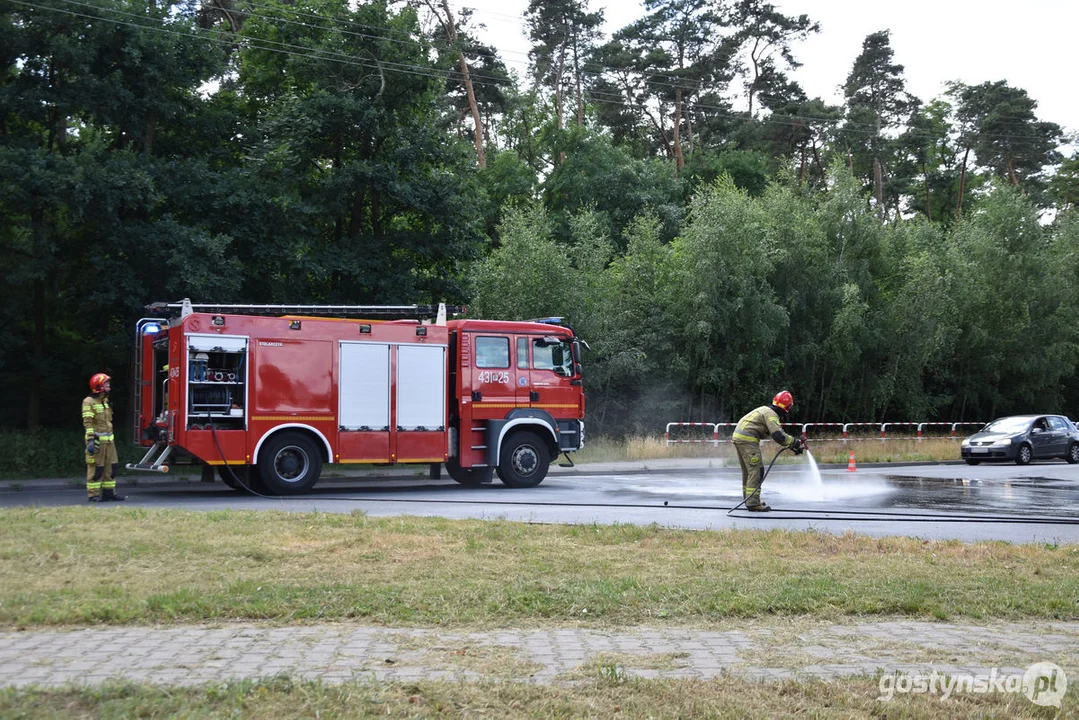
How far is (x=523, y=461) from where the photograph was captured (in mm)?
19219

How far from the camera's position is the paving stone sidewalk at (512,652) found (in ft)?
17.7

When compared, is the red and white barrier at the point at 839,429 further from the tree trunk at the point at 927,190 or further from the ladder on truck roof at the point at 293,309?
the tree trunk at the point at 927,190

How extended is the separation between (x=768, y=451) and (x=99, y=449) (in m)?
19.4

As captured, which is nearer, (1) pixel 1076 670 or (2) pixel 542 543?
(1) pixel 1076 670

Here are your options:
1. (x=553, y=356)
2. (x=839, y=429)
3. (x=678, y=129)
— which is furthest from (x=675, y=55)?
(x=553, y=356)

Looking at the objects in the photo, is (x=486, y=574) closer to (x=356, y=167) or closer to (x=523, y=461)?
(x=523, y=461)

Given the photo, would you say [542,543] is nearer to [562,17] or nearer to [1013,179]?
[562,17]

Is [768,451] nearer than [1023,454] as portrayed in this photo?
No

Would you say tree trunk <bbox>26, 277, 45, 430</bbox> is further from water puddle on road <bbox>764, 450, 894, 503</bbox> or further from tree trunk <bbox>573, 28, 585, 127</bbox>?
tree trunk <bbox>573, 28, 585, 127</bbox>

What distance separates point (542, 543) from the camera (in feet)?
33.4

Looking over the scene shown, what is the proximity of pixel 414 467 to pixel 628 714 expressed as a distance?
19878mm

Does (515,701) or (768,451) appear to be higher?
(768,451)

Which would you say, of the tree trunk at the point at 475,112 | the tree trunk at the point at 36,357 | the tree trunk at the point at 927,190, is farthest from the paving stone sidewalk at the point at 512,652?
the tree trunk at the point at 927,190

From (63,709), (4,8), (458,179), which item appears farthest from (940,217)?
(63,709)
